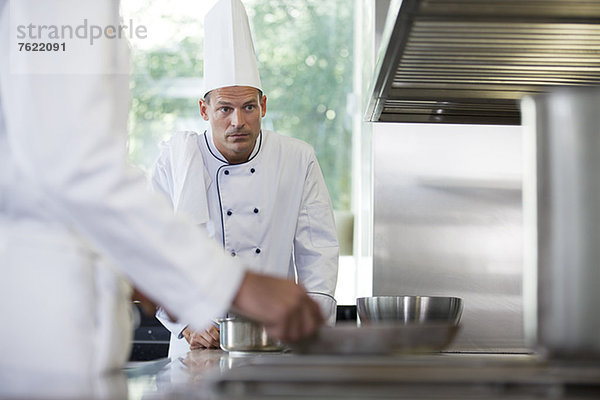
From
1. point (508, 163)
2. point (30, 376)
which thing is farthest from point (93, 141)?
point (508, 163)

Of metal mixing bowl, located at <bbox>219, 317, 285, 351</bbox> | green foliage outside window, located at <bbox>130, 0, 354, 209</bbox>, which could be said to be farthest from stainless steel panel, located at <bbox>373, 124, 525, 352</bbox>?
green foliage outside window, located at <bbox>130, 0, 354, 209</bbox>

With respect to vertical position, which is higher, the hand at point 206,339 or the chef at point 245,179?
the chef at point 245,179

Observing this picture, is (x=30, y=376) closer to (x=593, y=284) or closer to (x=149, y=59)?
(x=593, y=284)

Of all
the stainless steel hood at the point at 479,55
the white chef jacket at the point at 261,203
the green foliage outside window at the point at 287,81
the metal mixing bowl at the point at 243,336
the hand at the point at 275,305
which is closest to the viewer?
the hand at the point at 275,305

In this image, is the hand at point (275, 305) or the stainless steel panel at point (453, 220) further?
the stainless steel panel at point (453, 220)

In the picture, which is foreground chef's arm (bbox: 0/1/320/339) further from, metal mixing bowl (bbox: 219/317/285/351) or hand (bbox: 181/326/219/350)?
hand (bbox: 181/326/219/350)

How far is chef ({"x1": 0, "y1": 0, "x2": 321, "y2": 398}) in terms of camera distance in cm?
79

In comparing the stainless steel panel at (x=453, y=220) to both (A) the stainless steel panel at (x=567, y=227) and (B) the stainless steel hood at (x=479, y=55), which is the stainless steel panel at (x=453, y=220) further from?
(A) the stainless steel panel at (x=567, y=227)

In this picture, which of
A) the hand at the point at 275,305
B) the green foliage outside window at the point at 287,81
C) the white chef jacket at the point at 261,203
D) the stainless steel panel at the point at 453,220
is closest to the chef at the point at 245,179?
the white chef jacket at the point at 261,203

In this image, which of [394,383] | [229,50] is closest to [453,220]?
[229,50]

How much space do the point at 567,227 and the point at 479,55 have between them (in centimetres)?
67

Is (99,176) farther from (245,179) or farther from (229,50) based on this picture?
(229,50)

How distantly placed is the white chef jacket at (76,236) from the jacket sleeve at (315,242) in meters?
1.41

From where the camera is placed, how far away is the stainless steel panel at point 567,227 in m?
0.83
